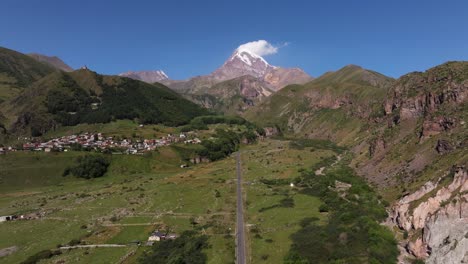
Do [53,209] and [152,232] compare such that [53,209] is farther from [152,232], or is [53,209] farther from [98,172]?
[98,172]

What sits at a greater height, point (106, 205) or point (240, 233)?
point (106, 205)

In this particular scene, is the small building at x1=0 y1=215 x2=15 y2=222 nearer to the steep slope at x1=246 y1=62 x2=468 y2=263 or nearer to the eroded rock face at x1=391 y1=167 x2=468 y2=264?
the steep slope at x1=246 y1=62 x2=468 y2=263

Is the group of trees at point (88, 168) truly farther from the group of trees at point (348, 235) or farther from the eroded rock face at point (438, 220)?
the eroded rock face at point (438, 220)

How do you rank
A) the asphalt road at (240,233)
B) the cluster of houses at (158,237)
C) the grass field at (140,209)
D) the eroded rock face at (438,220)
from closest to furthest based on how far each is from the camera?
the eroded rock face at (438,220) < the asphalt road at (240,233) < the grass field at (140,209) < the cluster of houses at (158,237)

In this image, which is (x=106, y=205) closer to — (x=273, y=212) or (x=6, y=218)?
(x=6, y=218)

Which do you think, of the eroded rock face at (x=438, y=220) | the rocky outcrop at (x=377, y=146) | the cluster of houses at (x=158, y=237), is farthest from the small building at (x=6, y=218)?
the rocky outcrop at (x=377, y=146)

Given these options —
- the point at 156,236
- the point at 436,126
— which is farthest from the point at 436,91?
the point at 156,236

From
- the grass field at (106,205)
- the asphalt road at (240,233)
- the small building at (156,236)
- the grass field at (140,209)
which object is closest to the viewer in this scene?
the asphalt road at (240,233)

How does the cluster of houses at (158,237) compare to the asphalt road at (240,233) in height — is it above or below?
below
